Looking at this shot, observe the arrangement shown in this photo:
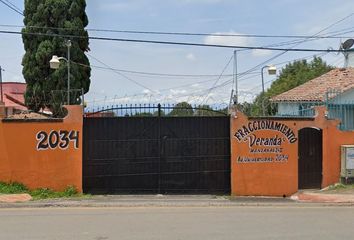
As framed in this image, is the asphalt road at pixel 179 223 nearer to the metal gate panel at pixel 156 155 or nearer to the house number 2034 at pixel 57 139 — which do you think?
the metal gate panel at pixel 156 155

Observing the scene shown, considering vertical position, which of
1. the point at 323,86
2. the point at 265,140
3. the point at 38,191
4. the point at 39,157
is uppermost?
the point at 323,86

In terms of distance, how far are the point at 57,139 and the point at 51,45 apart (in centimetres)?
1906

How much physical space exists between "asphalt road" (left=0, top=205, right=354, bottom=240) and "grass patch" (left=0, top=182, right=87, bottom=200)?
2206 millimetres

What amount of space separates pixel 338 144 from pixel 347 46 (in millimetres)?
10714

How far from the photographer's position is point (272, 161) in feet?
53.3

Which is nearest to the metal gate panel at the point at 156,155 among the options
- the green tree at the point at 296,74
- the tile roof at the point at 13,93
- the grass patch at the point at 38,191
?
the grass patch at the point at 38,191

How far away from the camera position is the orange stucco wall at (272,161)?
628 inches

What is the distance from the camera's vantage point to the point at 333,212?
1268 centimetres

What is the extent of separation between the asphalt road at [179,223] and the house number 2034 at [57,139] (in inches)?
113

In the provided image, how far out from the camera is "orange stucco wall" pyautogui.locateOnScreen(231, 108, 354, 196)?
1595 centimetres

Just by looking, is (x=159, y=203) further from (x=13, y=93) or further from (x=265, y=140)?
(x=13, y=93)

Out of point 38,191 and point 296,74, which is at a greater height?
point 296,74

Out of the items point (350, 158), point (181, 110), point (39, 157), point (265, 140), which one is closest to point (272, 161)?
point (265, 140)

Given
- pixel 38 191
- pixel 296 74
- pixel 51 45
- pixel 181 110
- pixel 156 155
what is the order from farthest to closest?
pixel 296 74 → pixel 51 45 → pixel 181 110 → pixel 156 155 → pixel 38 191
